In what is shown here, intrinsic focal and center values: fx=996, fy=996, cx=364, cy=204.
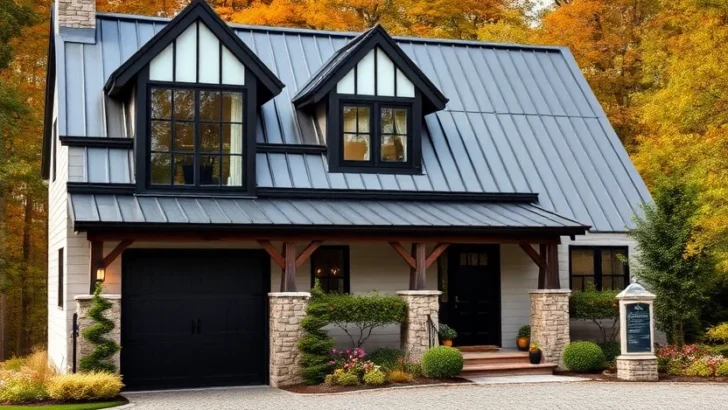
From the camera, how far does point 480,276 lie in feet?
74.2

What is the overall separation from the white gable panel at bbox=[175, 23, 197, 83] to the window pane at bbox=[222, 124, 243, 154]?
1214mm

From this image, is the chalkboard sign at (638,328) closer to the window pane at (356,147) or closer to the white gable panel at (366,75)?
the window pane at (356,147)

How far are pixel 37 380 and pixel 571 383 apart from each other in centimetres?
979

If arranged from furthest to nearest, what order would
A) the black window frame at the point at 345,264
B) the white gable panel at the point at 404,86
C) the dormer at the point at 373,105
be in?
the white gable panel at the point at 404,86, the dormer at the point at 373,105, the black window frame at the point at 345,264

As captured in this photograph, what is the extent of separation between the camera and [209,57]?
67.3 feet

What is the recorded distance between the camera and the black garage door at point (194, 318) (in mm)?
19328

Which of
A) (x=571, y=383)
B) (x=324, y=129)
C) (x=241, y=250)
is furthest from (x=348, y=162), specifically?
(x=571, y=383)

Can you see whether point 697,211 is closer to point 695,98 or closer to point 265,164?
point 695,98

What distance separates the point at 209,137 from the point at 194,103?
2.48ft

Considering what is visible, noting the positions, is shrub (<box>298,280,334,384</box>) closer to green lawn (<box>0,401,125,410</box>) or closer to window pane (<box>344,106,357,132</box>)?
green lawn (<box>0,401,125,410</box>)

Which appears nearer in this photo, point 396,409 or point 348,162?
point 396,409

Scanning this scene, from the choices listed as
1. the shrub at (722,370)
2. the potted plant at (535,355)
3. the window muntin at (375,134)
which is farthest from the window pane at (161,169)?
the shrub at (722,370)

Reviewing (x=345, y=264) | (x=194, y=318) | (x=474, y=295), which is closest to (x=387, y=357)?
(x=345, y=264)

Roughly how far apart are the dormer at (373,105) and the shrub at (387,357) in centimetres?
419
